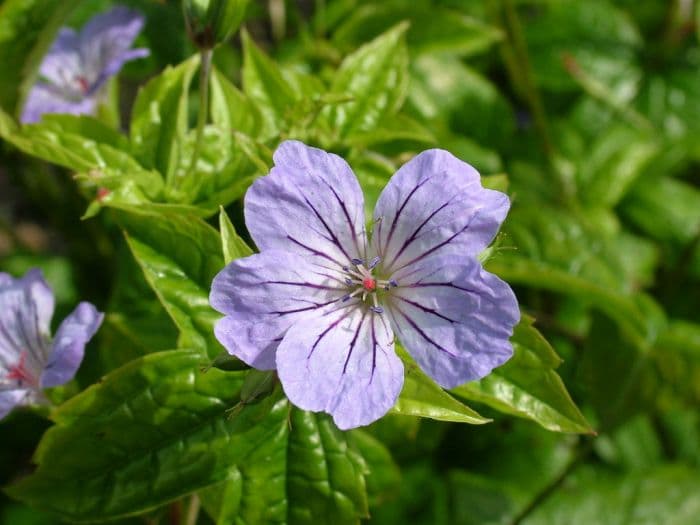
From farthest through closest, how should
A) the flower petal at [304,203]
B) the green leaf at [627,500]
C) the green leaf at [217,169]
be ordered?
the green leaf at [627,500] < the green leaf at [217,169] < the flower petal at [304,203]

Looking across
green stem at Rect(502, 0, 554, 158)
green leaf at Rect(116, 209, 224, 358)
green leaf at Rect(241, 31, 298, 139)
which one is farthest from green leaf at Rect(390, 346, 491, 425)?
green stem at Rect(502, 0, 554, 158)

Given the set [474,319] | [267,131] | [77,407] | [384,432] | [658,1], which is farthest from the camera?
[658,1]

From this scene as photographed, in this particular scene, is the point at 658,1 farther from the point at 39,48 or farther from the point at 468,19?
the point at 39,48

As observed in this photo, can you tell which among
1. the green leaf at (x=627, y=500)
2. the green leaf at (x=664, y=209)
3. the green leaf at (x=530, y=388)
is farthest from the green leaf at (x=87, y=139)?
the green leaf at (x=664, y=209)

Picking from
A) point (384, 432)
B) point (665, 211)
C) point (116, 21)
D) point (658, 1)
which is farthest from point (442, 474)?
point (658, 1)

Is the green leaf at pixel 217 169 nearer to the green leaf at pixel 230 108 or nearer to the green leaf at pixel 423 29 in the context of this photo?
the green leaf at pixel 230 108

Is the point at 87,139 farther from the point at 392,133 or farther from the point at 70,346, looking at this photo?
the point at 392,133
